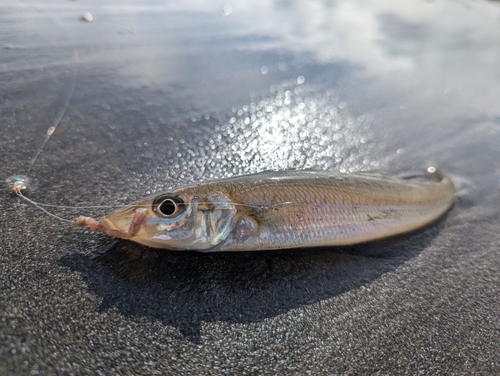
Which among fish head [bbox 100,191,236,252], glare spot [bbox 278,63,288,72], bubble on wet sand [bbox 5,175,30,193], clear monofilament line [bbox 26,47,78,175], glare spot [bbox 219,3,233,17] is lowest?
fish head [bbox 100,191,236,252]

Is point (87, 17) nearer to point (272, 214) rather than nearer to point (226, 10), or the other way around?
point (226, 10)

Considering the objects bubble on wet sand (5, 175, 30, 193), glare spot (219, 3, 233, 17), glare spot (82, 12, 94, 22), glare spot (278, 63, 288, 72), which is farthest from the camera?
glare spot (219, 3, 233, 17)

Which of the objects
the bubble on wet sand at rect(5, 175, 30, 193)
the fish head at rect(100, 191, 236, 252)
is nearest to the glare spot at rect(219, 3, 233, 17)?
the bubble on wet sand at rect(5, 175, 30, 193)

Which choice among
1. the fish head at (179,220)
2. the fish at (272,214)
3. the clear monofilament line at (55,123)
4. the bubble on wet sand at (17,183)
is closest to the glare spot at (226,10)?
the clear monofilament line at (55,123)

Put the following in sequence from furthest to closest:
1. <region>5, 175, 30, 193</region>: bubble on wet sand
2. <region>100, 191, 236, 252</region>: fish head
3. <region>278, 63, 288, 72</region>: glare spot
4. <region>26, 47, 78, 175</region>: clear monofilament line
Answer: <region>278, 63, 288, 72</region>: glare spot → <region>26, 47, 78, 175</region>: clear monofilament line → <region>5, 175, 30, 193</region>: bubble on wet sand → <region>100, 191, 236, 252</region>: fish head

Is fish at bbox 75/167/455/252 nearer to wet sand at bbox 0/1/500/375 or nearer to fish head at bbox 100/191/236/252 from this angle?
fish head at bbox 100/191/236/252

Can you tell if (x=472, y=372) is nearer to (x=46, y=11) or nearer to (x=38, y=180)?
(x=38, y=180)

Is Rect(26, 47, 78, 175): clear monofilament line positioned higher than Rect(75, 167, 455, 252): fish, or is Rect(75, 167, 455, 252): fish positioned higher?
Rect(26, 47, 78, 175): clear monofilament line
